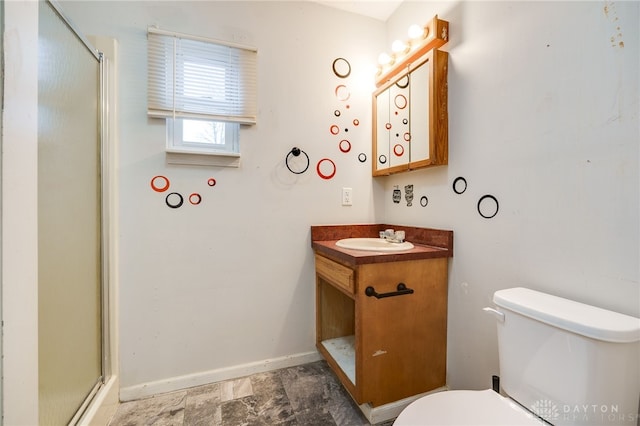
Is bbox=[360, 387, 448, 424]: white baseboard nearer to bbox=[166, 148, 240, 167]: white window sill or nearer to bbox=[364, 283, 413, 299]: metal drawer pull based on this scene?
bbox=[364, 283, 413, 299]: metal drawer pull

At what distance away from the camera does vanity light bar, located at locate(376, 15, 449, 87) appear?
141 cm

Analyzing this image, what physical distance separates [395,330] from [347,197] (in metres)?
0.91

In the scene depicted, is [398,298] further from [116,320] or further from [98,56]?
[98,56]

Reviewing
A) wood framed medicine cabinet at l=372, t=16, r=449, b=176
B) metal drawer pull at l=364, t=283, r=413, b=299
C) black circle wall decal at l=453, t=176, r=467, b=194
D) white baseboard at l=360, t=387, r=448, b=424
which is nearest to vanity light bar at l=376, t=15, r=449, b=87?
wood framed medicine cabinet at l=372, t=16, r=449, b=176

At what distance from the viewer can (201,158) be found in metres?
1.56

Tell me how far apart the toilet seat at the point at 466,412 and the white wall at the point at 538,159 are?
1.29 feet

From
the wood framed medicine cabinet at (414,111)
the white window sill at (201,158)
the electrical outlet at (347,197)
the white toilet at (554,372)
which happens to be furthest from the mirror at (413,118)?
the white window sill at (201,158)

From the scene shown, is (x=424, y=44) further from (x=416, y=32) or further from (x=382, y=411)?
(x=382, y=411)

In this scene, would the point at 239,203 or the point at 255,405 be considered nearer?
the point at 255,405

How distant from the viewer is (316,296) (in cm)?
180

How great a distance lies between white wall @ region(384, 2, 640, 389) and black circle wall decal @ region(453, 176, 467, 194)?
0.07ft

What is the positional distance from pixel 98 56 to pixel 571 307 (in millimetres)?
2182

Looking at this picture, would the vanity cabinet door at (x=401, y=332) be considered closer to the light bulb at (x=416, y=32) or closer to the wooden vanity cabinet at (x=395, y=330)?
the wooden vanity cabinet at (x=395, y=330)

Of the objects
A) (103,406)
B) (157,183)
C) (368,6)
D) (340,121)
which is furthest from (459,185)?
(103,406)
